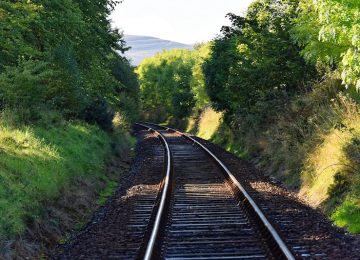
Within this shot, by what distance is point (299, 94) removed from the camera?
19.1 metres

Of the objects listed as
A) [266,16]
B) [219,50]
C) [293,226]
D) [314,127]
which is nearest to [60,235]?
[293,226]

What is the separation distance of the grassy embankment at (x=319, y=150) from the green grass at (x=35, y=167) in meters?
6.13

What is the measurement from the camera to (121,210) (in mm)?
11047

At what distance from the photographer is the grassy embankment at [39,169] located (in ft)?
30.3

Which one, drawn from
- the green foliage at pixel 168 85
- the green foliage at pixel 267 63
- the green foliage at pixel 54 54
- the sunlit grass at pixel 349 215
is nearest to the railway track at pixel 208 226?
the sunlit grass at pixel 349 215

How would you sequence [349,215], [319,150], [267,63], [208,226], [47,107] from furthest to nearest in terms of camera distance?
[267,63] < [47,107] < [319,150] < [349,215] < [208,226]

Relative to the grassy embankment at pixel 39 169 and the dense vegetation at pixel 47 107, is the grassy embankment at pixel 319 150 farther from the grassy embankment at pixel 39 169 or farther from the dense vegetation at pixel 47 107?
the dense vegetation at pixel 47 107

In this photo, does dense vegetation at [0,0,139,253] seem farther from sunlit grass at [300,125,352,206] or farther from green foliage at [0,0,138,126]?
sunlit grass at [300,125,352,206]

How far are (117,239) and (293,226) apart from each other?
10.6 feet

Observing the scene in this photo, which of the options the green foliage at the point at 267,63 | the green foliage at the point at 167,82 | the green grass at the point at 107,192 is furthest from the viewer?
the green foliage at the point at 167,82

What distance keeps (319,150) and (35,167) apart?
7.66 m

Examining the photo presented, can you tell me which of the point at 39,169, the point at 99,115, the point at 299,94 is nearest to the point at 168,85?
the point at 99,115

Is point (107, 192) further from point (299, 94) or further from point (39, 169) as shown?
point (299, 94)

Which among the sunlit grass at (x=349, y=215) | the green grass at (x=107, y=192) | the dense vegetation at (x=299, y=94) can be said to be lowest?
the green grass at (x=107, y=192)
